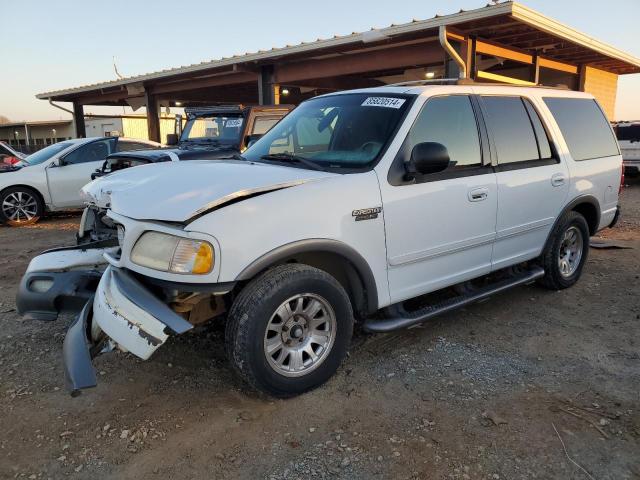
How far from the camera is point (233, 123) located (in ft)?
28.2

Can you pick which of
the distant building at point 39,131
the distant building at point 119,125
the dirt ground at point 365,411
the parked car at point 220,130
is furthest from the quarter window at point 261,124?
the distant building at point 39,131

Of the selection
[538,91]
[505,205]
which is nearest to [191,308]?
[505,205]

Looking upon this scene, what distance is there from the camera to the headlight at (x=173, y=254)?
2.68 meters

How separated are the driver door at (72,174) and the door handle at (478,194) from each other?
25.5 feet

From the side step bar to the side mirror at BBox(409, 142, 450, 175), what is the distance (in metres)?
1.02

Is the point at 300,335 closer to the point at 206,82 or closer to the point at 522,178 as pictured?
the point at 522,178

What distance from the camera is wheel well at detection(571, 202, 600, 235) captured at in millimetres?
5145

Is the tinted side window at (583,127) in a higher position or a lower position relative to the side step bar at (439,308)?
higher

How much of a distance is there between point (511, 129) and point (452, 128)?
0.75 metres

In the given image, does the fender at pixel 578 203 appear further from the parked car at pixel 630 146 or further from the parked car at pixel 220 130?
the parked car at pixel 630 146

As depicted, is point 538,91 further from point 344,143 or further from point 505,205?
point 344,143

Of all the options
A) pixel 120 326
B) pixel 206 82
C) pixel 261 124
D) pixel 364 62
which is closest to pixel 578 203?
pixel 120 326

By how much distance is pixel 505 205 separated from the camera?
13.4 feet

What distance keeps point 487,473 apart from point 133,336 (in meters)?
1.89
